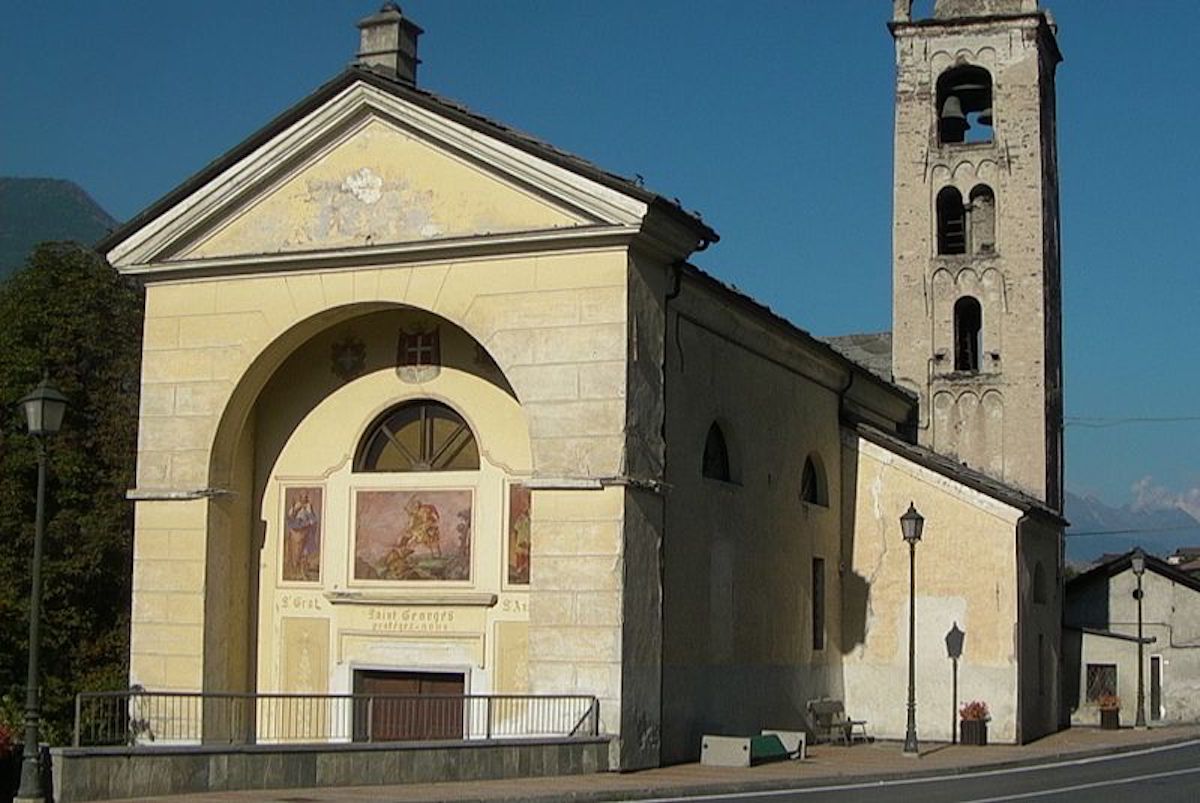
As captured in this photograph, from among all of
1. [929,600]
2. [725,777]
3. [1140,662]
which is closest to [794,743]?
[725,777]

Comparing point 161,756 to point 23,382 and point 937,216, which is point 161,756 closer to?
point 23,382

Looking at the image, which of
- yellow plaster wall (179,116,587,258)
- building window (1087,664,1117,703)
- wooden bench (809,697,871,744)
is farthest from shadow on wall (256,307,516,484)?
building window (1087,664,1117,703)

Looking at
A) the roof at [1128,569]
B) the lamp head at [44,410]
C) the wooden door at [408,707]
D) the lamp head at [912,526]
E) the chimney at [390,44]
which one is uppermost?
the chimney at [390,44]

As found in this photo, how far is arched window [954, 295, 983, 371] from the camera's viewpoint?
1480 inches

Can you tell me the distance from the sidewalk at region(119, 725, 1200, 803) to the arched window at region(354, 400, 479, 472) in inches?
Answer: 212

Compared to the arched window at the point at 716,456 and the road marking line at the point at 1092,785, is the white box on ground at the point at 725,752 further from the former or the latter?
the arched window at the point at 716,456

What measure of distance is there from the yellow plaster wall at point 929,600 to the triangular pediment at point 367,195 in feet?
35.8

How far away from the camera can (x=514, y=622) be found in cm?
2244

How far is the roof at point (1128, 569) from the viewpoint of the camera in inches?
1624

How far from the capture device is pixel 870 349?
42.4 meters

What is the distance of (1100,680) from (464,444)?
2050 centimetres

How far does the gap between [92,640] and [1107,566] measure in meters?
24.7

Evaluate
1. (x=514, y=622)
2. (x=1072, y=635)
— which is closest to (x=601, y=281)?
(x=514, y=622)

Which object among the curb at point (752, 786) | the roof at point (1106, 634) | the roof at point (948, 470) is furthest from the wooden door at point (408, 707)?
the roof at point (1106, 634)
